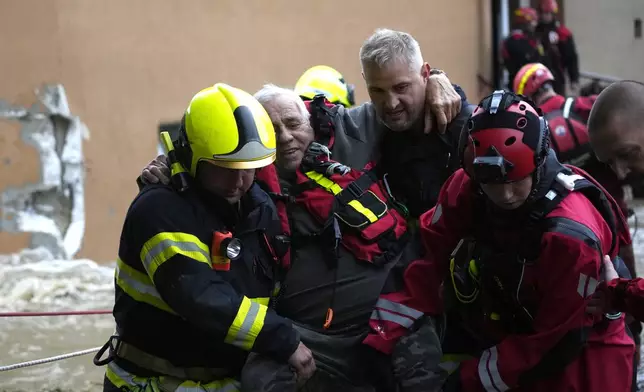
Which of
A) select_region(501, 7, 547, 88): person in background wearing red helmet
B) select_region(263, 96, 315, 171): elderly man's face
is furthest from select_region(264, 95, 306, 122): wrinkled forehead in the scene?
select_region(501, 7, 547, 88): person in background wearing red helmet

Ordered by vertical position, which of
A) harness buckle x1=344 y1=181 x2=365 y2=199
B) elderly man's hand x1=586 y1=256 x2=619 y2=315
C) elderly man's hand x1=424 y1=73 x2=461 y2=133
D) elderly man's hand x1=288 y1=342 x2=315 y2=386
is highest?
elderly man's hand x1=424 y1=73 x2=461 y2=133

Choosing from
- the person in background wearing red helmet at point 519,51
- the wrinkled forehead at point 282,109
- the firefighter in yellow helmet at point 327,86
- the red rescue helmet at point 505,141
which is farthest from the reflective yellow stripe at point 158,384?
the person in background wearing red helmet at point 519,51

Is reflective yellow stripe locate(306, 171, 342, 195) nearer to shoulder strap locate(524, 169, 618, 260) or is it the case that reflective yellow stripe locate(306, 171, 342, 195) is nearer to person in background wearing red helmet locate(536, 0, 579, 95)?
shoulder strap locate(524, 169, 618, 260)

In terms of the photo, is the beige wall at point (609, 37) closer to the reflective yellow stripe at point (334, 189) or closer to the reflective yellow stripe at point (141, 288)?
the reflective yellow stripe at point (334, 189)

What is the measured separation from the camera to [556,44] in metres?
10.3

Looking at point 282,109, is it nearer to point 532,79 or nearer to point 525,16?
point 532,79

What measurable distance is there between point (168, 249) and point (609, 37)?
1255 cm

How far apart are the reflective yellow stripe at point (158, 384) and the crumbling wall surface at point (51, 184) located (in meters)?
4.21

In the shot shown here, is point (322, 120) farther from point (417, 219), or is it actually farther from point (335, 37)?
point (335, 37)

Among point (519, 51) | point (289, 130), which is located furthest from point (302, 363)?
point (519, 51)

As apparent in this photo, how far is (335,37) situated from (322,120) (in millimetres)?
5300

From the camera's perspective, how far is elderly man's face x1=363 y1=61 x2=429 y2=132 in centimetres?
301

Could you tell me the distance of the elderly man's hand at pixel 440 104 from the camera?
3055 millimetres

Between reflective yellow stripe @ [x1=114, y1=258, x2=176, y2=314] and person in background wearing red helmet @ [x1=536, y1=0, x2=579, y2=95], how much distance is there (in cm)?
849
